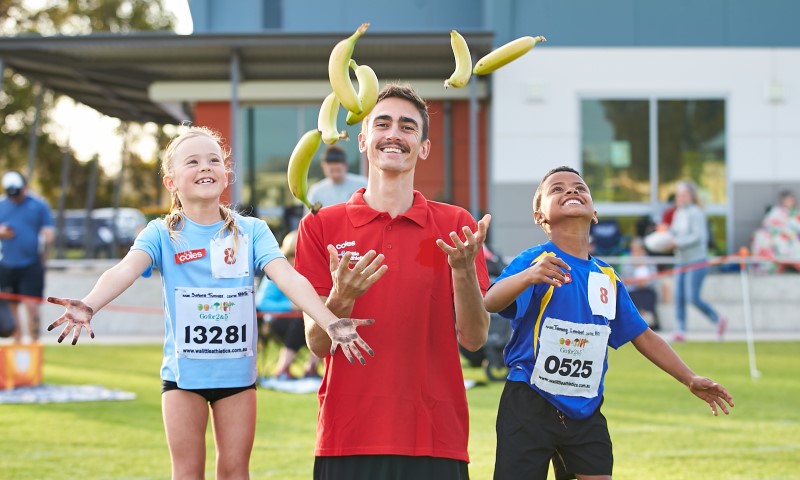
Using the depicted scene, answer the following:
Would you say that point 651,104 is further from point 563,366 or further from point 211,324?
point 211,324

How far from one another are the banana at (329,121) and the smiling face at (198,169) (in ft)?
1.99

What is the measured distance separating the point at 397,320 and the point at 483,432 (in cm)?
430

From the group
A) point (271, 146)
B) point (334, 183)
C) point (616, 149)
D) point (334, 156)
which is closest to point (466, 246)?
point (334, 156)

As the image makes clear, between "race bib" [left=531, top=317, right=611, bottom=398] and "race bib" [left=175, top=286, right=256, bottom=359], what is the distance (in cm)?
124

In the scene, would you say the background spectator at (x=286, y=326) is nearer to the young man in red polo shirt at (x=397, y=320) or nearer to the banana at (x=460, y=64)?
the banana at (x=460, y=64)

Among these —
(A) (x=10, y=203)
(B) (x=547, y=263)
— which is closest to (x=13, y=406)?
(A) (x=10, y=203)

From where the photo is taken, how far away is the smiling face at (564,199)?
4.52 metres

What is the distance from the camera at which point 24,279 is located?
13.2 metres

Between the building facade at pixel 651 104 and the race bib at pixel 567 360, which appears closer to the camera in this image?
the race bib at pixel 567 360

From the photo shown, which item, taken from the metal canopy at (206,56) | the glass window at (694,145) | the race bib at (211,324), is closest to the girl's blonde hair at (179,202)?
the race bib at (211,324)

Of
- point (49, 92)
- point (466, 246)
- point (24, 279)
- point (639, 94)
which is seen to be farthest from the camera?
point (49, 92)

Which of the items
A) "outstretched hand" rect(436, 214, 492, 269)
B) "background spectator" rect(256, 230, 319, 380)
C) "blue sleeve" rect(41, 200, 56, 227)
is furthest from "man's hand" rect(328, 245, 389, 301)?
"blue sleeve" rect(41, 200, 56, 227)

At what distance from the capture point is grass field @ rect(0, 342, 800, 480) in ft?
21.8

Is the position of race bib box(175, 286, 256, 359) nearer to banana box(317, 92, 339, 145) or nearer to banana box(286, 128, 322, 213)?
banana box(286, 128, 322, 213)
